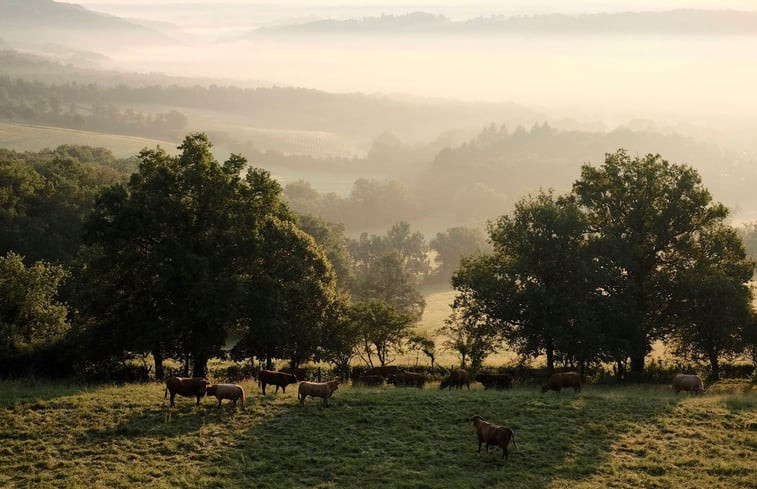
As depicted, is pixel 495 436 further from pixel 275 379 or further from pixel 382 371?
pixel 382 371

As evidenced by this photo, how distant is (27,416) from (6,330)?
42.5 ft

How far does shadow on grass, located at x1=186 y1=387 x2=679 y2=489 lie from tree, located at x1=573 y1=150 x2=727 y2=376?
11.7m

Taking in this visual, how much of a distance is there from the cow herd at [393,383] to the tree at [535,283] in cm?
509

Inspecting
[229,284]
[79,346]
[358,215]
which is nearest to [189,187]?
[229,284]

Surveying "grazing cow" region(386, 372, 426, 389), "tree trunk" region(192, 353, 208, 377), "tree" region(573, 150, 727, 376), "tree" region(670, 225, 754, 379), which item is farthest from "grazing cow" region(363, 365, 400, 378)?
"tree" region(670, 225, 754, 379)

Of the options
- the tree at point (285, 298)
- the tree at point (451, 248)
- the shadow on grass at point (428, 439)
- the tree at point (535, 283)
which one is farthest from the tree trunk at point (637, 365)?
the tree at point (451, 248)

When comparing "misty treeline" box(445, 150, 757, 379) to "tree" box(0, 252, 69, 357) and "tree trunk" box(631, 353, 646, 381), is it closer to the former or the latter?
"tree trunk" box(631, 353, 646, 381)

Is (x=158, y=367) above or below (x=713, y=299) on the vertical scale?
below

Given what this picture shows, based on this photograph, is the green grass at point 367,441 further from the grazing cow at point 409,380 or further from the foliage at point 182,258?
the foliage at point 182,258

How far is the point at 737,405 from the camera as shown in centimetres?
3084

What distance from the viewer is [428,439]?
1041 inches

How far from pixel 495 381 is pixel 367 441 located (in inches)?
550

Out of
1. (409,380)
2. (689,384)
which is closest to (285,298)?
(409,380)

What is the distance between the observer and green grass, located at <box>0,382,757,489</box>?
22422 millimetres
